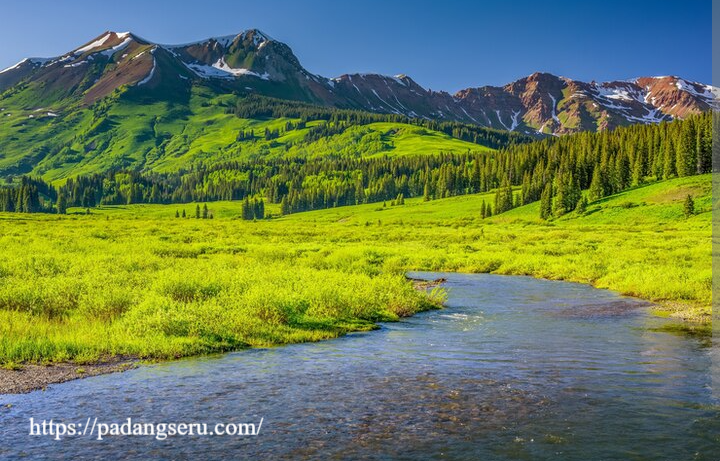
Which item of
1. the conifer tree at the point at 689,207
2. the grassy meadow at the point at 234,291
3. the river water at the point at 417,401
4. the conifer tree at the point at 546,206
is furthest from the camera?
the conifer tree at the point at 546,206

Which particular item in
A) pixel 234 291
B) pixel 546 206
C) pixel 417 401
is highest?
pixel 546 206

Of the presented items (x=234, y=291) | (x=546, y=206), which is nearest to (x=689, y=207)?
(x=546, y=206)

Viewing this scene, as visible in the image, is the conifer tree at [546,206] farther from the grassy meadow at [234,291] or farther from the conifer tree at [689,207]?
the grassy meadow at [234,291]

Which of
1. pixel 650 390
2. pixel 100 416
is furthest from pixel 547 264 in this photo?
pixel 100 416

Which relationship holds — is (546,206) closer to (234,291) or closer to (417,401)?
(234,291)

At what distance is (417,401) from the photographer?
15.6 m

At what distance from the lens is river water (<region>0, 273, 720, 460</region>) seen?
482 inches

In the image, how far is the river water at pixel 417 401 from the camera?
12250 mm

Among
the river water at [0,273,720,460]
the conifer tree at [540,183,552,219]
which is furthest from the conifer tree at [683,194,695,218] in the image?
the river water at [0,273,720,460]

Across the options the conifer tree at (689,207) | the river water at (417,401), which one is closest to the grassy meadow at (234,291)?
the river water at (417,401)

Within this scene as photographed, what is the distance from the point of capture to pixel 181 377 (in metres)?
17.7

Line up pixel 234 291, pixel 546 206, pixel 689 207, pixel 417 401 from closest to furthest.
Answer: pixel 417 401 < pixel 234 291 < pixel 689 207 < pixel 546 206

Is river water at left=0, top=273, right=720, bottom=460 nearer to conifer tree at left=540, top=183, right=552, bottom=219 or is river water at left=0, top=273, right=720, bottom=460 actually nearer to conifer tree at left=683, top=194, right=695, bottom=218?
conifer tree at left=683, top=194, right=695, bottom=218

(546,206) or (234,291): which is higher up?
(546,206)
